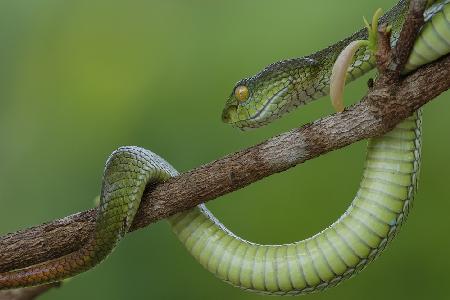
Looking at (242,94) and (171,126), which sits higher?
(171,126)

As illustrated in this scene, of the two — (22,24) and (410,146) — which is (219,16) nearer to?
(22,24)

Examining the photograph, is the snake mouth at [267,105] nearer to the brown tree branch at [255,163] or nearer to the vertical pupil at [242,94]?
the vertical pupil at [242,94]

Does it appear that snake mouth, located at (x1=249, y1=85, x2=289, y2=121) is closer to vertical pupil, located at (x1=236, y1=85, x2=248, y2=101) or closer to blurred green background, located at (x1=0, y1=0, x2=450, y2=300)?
vertical pupil, located at (x1=236, y1=85, x2=248, y2=101)

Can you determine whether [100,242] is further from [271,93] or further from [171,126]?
[171,126]

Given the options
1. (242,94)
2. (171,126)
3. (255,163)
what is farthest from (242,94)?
(171,126)

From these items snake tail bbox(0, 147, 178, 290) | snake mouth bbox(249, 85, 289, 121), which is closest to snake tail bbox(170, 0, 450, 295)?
snake tail bbox(0, 147, 178, 290)

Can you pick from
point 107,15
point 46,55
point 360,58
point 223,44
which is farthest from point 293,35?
point 360,58

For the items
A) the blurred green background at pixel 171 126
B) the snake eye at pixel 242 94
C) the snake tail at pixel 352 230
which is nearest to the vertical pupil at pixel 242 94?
the snake eye at pixel 242 94
